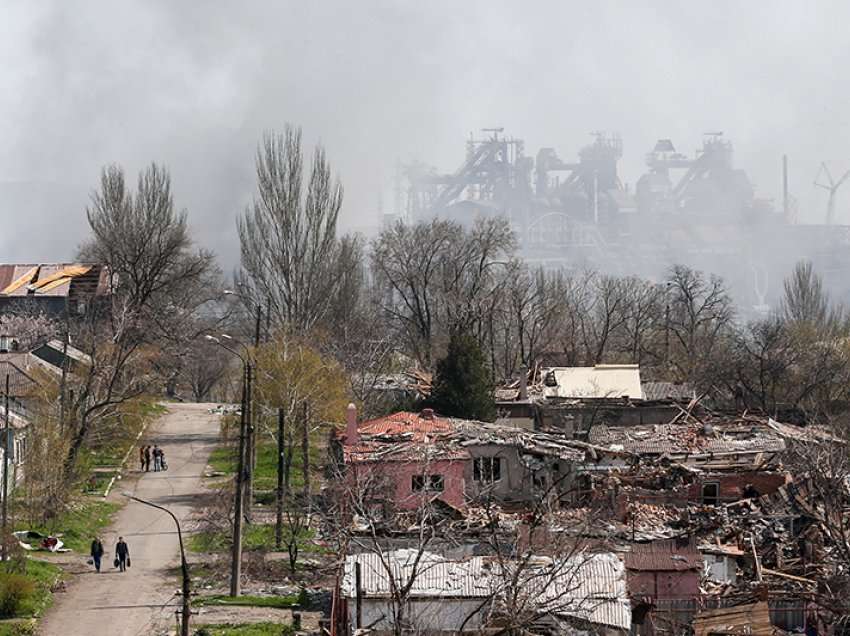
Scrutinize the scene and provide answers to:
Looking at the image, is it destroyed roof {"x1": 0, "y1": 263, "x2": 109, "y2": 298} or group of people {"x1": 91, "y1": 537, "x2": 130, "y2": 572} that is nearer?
group of people {"x1": 91, "y1": 537, "x2": 130, "y2": 572}

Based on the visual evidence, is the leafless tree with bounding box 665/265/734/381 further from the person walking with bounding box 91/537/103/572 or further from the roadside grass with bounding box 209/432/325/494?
the person walking with bounding box 91/537/103/572

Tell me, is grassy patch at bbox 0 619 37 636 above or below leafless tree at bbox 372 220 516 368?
below

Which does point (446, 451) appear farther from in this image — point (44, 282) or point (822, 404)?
point (44, 282)

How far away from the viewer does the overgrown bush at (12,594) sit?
24.7 meters

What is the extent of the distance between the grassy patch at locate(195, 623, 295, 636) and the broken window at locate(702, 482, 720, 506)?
11.8 m

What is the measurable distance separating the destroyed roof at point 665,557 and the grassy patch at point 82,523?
12.1 m

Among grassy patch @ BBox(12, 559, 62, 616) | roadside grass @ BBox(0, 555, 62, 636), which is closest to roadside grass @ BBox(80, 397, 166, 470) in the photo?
grassy patch @ BBox(12, 559, 62, 616)

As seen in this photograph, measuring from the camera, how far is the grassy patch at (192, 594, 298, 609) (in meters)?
25.5

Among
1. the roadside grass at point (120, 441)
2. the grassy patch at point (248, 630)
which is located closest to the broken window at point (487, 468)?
the grassy patch at point (248, 630)

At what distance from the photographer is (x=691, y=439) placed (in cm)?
3662

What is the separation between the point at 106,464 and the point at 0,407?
3512 millimetres

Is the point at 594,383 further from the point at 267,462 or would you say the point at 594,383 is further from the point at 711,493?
the point at 711,493

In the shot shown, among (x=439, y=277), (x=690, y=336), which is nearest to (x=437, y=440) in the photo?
(x=439, y=277)

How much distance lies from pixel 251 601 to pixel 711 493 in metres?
11.4
